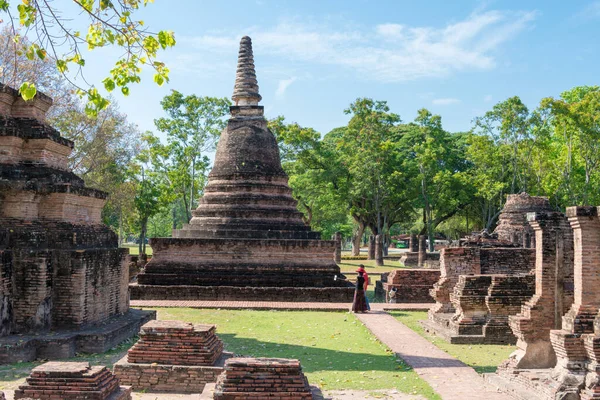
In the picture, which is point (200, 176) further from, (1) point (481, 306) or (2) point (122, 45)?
(2) point (122, 45)

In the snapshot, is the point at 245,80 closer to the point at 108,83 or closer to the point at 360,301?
the point at 360,301

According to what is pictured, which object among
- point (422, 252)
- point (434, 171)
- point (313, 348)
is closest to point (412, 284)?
point (313, 348)

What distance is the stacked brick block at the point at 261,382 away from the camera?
6.54 m

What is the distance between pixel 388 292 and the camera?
1952 cm

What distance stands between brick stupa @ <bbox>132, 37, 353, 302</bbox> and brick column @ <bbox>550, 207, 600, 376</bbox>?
1099 centimetres

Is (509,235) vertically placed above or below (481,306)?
above

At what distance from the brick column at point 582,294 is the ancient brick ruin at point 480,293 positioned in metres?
3.92

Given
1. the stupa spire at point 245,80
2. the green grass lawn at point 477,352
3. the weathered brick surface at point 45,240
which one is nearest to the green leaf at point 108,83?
the weathered brick surface at point 45,240

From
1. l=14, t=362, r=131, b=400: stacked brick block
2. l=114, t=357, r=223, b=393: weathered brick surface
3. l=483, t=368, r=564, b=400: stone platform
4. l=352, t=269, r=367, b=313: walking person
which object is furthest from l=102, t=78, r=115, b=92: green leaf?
l=352, t=269, r=367, b=313: walking person

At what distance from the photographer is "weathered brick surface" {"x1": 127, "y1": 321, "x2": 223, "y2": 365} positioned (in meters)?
8.38

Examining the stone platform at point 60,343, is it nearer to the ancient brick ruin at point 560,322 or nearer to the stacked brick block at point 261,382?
the stacked brick block at point 261,382

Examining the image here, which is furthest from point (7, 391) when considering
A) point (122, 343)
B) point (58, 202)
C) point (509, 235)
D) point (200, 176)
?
point (200, 176)

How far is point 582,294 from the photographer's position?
8.19m

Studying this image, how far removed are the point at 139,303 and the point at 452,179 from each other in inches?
1183
